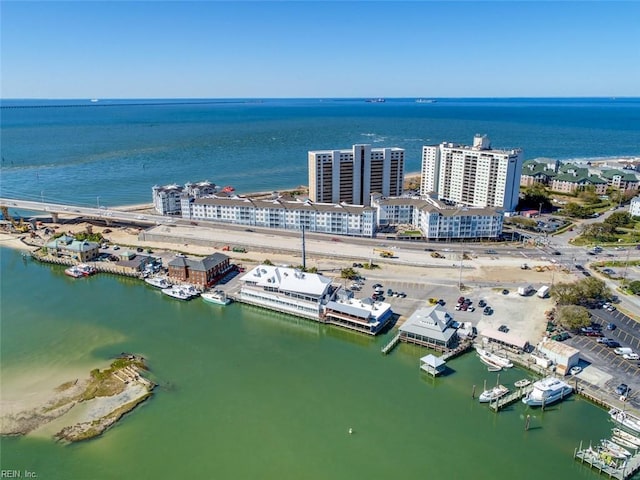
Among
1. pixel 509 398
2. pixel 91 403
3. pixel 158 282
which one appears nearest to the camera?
pixel 91 403

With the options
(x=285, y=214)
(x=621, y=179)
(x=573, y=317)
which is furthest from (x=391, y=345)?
(x=621, y=179)

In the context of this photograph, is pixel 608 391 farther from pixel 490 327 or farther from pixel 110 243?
pixel 110 243

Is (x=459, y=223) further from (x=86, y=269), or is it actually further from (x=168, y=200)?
(x=86, y=269)

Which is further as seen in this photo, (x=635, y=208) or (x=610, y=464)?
(x=635, y=208)

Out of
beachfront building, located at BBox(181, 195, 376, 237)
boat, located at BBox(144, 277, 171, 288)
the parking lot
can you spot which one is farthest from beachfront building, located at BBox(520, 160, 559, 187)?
boat, located at BBox(144, 277, 171, 288)

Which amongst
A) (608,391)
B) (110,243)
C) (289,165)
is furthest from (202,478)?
(289,165)

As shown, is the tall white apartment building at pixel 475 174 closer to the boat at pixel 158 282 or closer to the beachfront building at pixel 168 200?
the beachfront building at pixel 168 200

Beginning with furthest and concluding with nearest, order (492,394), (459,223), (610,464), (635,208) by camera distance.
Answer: (635,208), (459,223), (492,394), (610,464)

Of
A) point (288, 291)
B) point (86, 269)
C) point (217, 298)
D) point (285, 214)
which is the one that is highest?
point (285, 214)
